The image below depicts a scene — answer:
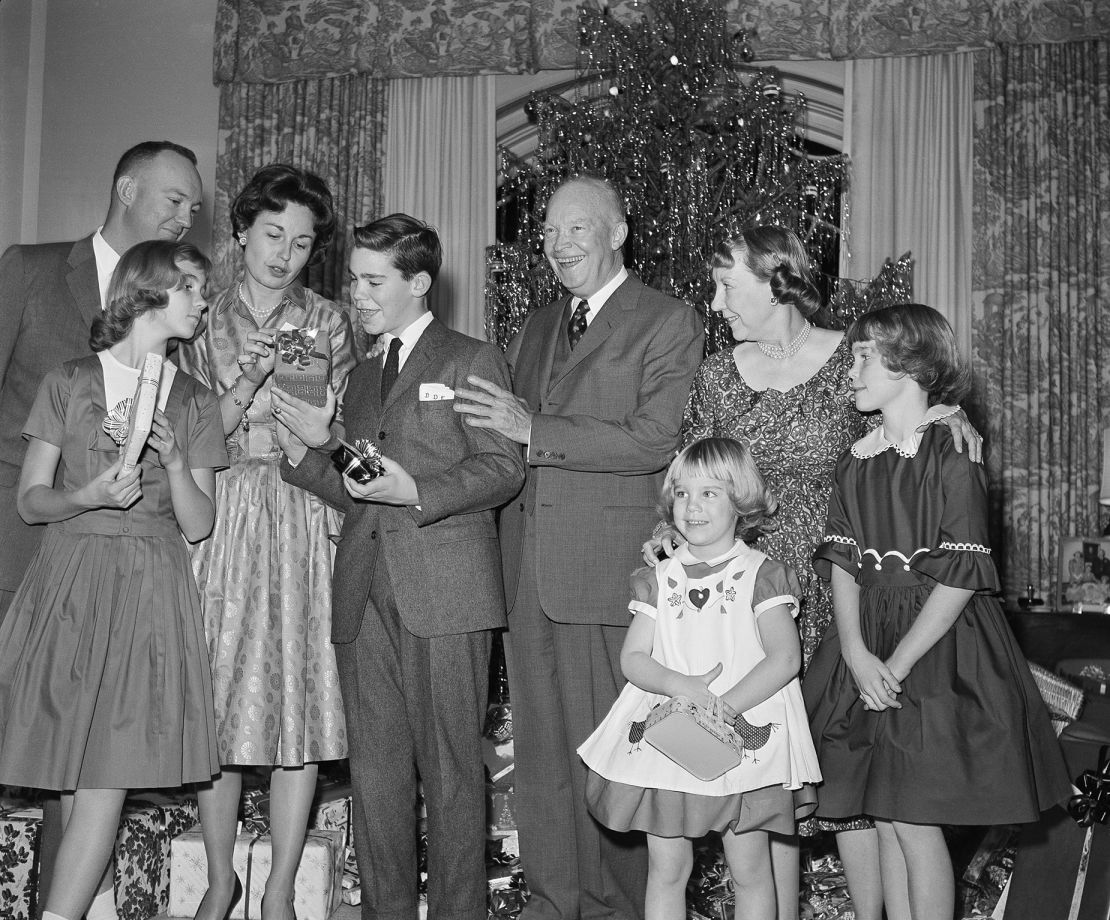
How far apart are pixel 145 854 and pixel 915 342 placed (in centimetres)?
258

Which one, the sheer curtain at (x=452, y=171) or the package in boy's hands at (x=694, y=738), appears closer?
the package in boy's hands at (x=694, y=738)

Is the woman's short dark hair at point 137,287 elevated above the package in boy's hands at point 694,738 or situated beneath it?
elevated above

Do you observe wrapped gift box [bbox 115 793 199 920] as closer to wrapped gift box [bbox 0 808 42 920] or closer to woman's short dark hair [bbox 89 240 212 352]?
wrapped gift box [bbox 0 808 42 920]

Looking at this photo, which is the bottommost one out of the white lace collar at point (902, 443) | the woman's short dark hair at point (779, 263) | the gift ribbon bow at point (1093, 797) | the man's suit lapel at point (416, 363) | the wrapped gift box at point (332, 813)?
the wrapped gift box at point (332, 813)

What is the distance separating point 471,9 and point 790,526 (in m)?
5.21

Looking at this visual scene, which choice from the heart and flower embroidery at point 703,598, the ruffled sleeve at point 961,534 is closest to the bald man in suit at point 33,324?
the heart and flower embroidery at point 703,598

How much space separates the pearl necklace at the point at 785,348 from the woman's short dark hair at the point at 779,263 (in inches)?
2.9

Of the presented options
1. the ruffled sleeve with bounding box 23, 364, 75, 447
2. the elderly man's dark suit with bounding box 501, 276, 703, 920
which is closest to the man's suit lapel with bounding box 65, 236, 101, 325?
the ruffled sleeve with bounding box 23, 364, 75, 447

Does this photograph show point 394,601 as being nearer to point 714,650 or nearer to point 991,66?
point 714,650

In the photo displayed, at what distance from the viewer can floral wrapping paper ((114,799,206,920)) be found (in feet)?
10.8

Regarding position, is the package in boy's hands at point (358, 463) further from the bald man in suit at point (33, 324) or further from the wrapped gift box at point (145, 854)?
the wrapped gift box at point (145, 854)

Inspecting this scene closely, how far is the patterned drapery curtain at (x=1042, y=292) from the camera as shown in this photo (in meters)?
6.61

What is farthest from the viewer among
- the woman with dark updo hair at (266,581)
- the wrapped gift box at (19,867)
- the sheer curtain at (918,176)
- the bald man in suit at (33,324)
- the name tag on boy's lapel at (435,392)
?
the sheer curtain at (918,176)

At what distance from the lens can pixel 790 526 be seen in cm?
280
